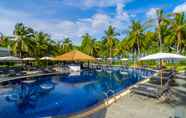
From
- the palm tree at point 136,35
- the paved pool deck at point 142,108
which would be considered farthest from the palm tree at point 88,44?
the paved pool deck at point 142,108

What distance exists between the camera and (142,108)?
8.15m

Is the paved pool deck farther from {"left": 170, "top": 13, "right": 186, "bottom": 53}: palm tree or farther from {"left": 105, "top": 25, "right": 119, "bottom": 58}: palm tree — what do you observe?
{"left": 105, "top": 25, "right": 119, "bottom": 58}: palm tree

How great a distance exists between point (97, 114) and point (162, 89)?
14.4ft

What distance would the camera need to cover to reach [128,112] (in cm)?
756

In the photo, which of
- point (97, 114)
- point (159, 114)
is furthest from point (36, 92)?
point (159, 114)

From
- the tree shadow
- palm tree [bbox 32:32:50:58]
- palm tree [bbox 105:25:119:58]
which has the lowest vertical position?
the tree shadow

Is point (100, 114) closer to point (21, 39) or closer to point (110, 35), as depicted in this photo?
point (21, 39)

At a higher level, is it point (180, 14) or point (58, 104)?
point (180, 14)

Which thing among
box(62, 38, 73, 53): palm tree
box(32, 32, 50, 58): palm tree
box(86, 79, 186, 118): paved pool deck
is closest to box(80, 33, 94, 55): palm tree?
box(62, 38, 73, 53): palm tree

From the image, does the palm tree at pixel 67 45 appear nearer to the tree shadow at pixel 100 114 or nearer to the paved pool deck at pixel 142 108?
the paved pool deck at pixel 142 108

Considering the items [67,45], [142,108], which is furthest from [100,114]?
[67,45]

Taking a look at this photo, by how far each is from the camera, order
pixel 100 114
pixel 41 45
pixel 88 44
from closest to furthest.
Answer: pixel 100 114, pixel 41 45, pixel 88 44

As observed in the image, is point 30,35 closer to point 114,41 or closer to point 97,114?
point 114,41

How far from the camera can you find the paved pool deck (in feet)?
23.6
